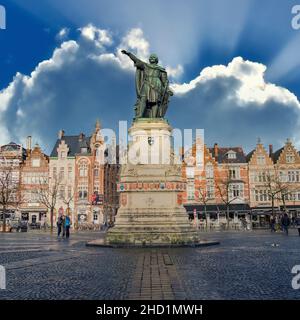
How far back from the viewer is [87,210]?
80.9 m

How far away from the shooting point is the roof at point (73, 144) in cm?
8356

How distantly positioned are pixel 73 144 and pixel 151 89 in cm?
6216

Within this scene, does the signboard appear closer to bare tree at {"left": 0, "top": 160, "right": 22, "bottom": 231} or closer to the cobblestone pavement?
bare tree at {"left": 0, "top": 160, "right": 22, "bottom": 231}

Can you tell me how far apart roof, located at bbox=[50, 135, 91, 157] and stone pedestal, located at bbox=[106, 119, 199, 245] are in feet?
199

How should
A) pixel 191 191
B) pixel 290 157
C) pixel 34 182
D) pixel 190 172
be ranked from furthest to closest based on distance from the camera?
pixel 34 182 < pixel 190 172 < pixel 290 157 < pixel 191 191

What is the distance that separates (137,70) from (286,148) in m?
55.5

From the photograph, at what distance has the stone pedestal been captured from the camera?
70.8ft

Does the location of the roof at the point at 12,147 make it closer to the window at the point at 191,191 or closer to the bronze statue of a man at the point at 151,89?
the window at the point at 191,191

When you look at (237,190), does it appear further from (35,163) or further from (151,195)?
(151,195)

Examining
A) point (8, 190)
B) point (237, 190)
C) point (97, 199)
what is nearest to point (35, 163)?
point (97, 199)

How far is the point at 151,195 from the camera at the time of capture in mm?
22906

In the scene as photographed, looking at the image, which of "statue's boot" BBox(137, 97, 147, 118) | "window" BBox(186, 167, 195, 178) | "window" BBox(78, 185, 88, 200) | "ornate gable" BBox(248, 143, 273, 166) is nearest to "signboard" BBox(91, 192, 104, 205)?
"window" BBox(78, 185, 88, 200)

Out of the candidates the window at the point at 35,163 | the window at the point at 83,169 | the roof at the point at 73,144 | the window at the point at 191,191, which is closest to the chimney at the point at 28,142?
the window at the point at 35,163
